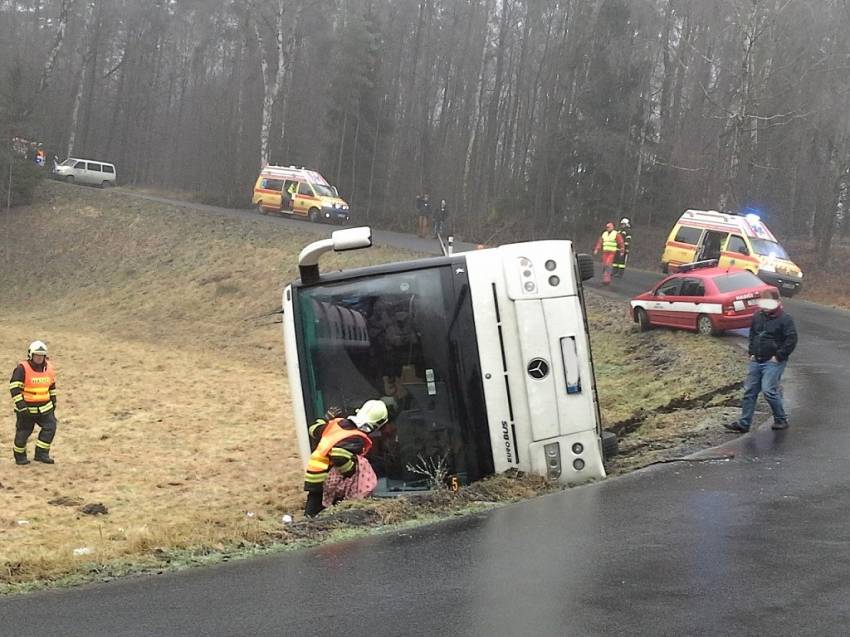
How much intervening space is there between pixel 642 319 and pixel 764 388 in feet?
32.9

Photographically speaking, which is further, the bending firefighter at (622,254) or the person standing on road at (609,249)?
the bending firefighter at (622,254)

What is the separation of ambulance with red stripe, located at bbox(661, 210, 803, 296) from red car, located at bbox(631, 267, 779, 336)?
7.21m

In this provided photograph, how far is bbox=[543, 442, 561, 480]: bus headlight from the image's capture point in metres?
8.20

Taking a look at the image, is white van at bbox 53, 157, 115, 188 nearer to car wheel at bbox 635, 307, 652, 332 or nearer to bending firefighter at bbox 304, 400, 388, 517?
car wheel at bbox 635, 307, 652, 332

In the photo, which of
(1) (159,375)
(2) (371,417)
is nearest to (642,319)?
(1) (159,375)

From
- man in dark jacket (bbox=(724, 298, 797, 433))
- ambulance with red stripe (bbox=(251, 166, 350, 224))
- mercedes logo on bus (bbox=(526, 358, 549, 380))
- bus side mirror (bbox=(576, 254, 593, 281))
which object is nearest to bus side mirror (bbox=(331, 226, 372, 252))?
mercedes logo on bus (bbox=(526, 358, 549, 380))

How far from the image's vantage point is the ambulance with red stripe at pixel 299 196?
134 feet

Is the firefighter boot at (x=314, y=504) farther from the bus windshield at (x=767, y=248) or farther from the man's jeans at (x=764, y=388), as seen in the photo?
the bus windshield at (x=767, y=248)

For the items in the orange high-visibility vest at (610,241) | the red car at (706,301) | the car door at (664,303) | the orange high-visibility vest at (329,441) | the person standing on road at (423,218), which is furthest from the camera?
the person standing on road at (423,218)

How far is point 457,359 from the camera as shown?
26.7ft

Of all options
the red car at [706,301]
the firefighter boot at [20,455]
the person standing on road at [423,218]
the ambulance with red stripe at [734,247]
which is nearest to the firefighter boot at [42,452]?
the firefighter boot at [20,455]

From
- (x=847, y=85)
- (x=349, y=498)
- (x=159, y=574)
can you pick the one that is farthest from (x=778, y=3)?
(x=159, y=574)

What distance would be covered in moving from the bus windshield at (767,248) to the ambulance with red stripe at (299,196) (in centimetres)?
1912

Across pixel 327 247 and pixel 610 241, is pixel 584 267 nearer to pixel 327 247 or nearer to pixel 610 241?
pixel 327 247
